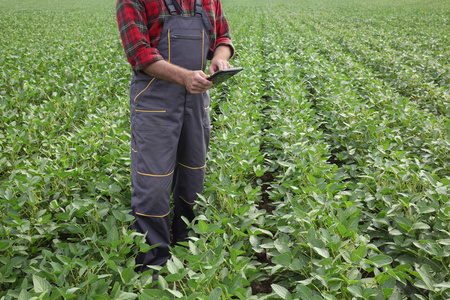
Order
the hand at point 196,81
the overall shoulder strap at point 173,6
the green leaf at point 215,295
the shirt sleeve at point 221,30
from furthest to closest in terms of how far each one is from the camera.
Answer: the shirt sleeve at point 221,30 < the overall shoulder strap at point 173,6 < the hand at point 196,81 < the green leaf at point 215,295

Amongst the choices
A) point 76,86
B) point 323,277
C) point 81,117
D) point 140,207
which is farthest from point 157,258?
point 76,86

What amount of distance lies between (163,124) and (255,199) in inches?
42.4

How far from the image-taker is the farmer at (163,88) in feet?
6.15

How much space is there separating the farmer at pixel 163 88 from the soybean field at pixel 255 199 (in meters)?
0.21

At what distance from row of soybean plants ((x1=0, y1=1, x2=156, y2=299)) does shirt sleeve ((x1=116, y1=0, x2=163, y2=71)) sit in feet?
3.11

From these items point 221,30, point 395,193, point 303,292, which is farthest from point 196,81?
point 395,193

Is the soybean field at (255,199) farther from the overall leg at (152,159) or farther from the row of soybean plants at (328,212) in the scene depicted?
the overall leg at (152,159)

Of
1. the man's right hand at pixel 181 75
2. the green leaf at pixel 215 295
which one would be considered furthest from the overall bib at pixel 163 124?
the green leaf at pixel 215 295

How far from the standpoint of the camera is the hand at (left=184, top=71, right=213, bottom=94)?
5.98ft

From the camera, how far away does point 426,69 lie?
6410mm

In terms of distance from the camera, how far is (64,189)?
270 cm

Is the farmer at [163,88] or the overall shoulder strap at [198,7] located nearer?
the farmer at [163,88]

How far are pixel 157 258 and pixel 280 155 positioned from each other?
1.57 meters

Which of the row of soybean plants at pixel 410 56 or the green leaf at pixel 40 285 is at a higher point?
the row of soybean plants at pixel 410 56
